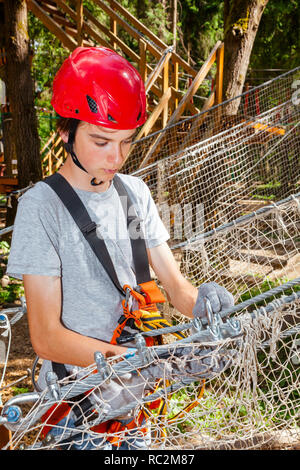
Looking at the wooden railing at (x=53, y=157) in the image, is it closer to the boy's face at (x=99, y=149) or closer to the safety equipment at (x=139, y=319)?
the boy's face at (x=99, y=149)

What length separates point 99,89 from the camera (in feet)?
4.83

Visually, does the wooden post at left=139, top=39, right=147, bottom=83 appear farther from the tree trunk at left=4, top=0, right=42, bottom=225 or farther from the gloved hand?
the gloved hand

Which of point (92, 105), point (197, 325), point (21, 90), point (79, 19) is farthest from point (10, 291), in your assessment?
point (79, 19)

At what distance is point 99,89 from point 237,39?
4.96 metres

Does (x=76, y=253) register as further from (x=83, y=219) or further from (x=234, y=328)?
(x=234, y=328)

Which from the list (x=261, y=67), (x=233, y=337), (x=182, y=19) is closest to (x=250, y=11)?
(x=233, y=337)

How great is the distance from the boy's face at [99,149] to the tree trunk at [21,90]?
577 centimetres

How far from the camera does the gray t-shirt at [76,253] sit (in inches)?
50.8

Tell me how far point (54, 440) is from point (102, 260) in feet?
1.73

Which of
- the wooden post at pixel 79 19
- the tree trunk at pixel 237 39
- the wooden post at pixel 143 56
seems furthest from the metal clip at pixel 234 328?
the wooden post at pixel 79 19

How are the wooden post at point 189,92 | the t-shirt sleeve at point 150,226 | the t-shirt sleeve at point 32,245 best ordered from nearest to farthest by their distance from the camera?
the t-shirt sleeve at point 32,245 → the t-shirt sleeve at point 150,226 → the wooden post at point 189,92

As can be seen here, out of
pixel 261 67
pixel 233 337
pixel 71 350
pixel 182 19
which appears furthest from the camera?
pixel 182 19
